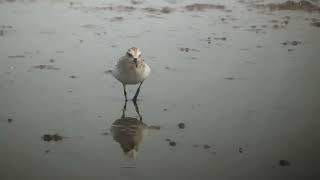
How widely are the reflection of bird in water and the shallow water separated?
1.9 inches

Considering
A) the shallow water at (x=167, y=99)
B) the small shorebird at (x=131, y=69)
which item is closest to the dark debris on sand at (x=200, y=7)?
the shallow water at (x=167, y=99)

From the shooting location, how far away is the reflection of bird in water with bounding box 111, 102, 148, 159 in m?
8.91

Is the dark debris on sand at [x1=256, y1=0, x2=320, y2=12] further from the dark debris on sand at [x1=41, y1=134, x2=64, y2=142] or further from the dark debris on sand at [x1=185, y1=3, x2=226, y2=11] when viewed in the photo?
the dark debris on sand at [x1=41, y1=134, x2=64, y2=142]

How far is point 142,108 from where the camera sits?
35.5 ft

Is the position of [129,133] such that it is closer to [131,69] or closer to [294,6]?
[131,69]

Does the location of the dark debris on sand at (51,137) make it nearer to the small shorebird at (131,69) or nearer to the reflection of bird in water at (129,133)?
the reflection of bird in water at (129,133)

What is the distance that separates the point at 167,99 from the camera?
11.2 metres

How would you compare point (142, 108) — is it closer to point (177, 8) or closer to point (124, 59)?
point (124, 59)

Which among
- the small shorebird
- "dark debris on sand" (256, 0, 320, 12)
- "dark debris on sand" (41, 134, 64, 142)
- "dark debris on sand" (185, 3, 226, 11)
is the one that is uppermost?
the small shorebird

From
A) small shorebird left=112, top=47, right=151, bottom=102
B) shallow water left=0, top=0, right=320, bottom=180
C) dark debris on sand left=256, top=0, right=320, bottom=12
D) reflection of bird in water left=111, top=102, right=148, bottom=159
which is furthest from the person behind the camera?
dark debris on sand left=256, top=0, right=320, bottom=12

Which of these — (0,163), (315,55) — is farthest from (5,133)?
(315,55)

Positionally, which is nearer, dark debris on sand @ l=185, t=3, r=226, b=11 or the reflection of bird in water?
the reflection of bird in water

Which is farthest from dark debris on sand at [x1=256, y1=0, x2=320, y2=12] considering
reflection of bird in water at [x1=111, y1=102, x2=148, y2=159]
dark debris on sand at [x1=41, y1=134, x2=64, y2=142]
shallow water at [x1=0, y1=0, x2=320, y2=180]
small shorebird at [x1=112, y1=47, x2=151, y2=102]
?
dark debris on sand at [x1=41, y1=134, x2=64, y2=142]

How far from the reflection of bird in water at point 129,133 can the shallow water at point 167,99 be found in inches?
1.9
